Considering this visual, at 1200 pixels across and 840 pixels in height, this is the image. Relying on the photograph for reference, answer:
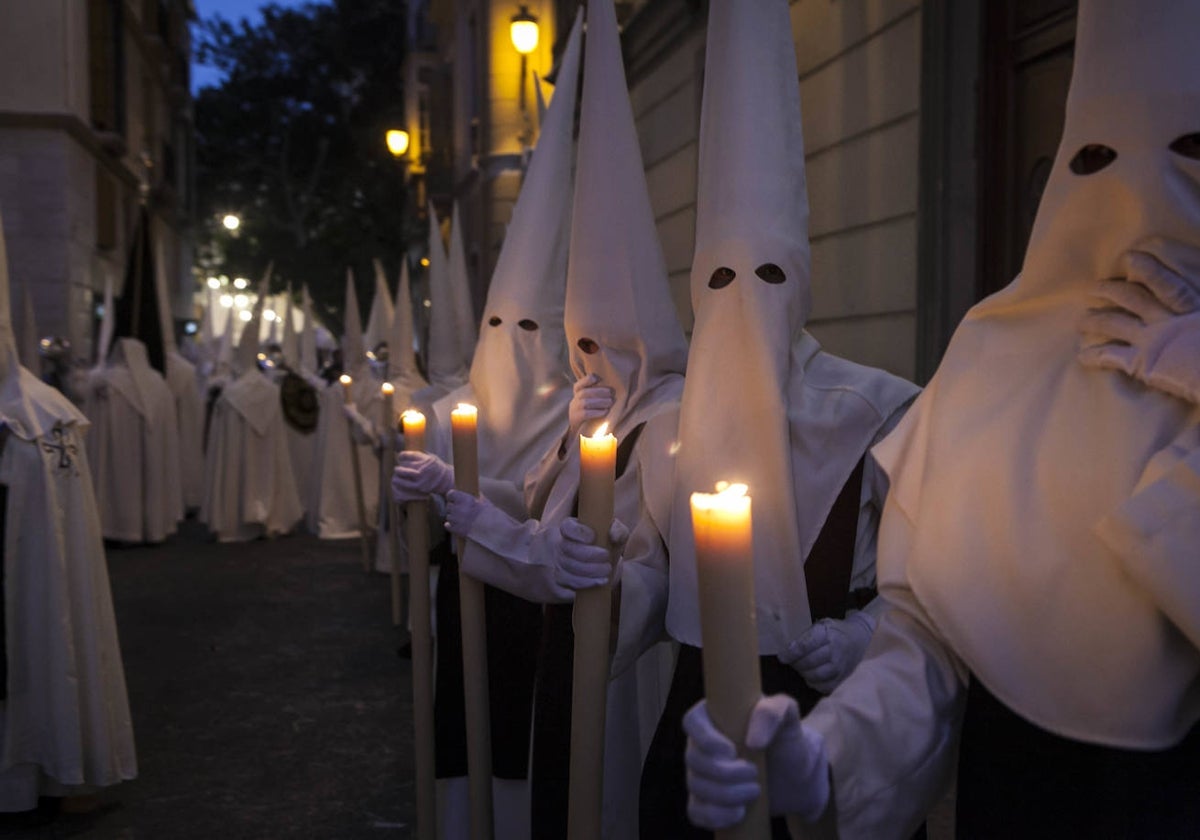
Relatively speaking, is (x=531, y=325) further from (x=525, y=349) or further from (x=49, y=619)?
(x=49, y=619)

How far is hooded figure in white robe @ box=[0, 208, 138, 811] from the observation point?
4984 millimetres

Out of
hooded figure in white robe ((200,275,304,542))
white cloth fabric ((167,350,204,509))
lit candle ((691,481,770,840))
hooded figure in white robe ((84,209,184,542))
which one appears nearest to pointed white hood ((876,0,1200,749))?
lit candle ((691,481,770,840))

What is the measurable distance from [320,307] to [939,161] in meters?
28.8

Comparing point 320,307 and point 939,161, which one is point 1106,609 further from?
point 320,307

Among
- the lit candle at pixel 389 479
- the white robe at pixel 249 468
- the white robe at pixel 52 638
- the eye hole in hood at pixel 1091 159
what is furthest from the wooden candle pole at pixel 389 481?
the eye hole in hood at pixel 1091 159

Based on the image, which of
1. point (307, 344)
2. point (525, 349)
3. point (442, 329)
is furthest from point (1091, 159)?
point (307, 344)

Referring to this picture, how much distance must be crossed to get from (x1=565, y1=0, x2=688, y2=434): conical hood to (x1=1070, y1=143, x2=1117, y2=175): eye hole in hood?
180cm

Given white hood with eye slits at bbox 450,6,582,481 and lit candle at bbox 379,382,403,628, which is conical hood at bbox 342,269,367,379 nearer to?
lit candle at bbox 379,382,403,628

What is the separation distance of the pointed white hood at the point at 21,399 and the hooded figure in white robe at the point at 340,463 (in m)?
8.12

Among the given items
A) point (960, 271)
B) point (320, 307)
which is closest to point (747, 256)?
point (960, 271)

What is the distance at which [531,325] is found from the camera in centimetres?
492

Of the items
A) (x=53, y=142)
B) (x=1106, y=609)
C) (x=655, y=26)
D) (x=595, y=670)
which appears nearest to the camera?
(x=1106, y=609)

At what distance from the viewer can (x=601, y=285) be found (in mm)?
3596

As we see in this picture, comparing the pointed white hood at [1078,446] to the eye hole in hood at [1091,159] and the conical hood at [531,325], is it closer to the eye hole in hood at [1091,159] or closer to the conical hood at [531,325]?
the eye hole in hood at [1091,159]
